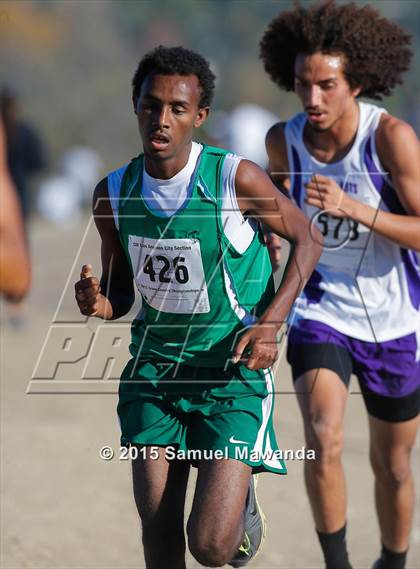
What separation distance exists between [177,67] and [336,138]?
44.8 inches

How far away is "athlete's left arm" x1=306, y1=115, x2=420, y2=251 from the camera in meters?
4.47

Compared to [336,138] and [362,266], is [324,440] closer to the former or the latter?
[362,266]

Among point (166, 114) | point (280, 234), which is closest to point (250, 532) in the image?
point (280, 234)

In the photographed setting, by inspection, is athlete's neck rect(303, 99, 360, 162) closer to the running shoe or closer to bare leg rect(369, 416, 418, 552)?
bare leg rect(369, 416, 418, 552)

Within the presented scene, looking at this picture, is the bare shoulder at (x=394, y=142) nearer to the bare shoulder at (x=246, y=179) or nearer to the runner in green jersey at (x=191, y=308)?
the runner in green jersey at (x=191, y=308)

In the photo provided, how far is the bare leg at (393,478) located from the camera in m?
4.80

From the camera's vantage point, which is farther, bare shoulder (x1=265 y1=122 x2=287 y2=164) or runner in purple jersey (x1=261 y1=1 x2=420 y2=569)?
bare shoulder (x1=265 y1=122 x2=287 y2=164)

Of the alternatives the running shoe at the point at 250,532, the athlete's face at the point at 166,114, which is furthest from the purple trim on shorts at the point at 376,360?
the athlete's face at the point at 166,114

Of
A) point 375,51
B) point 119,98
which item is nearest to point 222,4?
point 119,98

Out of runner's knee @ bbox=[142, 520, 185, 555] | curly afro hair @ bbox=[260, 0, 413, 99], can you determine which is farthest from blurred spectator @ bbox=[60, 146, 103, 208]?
runner's knee @ bbox=[142, 520, 185, 555]

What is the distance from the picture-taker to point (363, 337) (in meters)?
4.84

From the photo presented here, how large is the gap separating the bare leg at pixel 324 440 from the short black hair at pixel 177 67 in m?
1.27

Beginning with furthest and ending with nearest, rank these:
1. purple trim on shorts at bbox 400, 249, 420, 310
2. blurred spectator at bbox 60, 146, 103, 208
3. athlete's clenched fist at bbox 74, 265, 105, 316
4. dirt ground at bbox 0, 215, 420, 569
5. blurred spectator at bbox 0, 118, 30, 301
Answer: blurred spectator at bbox 60, 146, 103, 208, dirt ground at bbox 0, 215, 420, 569, purple trim on shorts at bbox 400, 249, 420, 310, athlete's clenched fist at bbox 74, 265, 105, 316, blurred spectator at bbox 0, 118, 30, 301

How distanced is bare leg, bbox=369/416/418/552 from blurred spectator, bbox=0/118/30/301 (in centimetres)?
278
